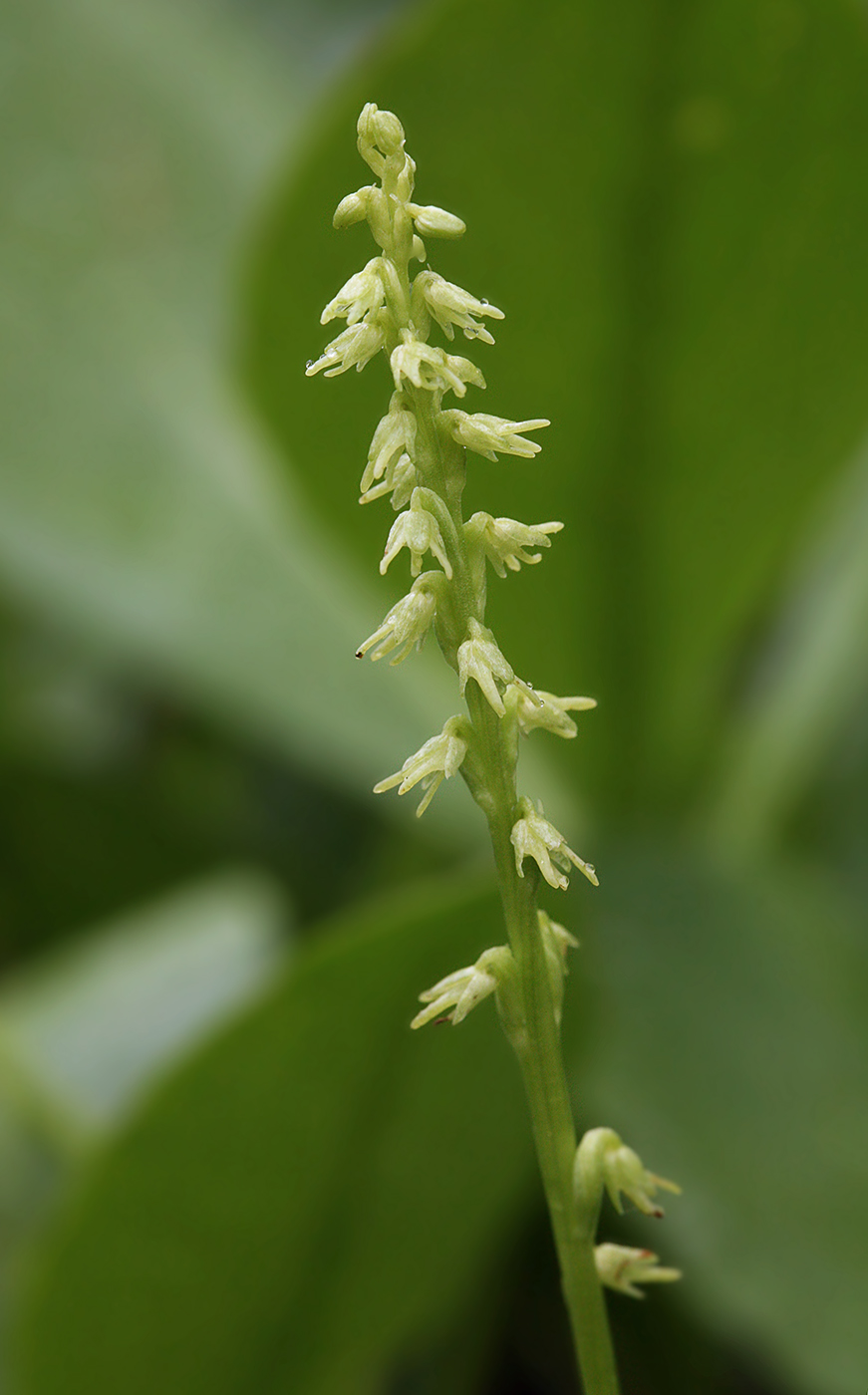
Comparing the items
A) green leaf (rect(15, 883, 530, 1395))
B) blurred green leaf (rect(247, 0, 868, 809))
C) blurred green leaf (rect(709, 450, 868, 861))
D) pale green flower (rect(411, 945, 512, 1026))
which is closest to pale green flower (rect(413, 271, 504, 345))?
pale green flower (rect(411, 945, 512, 1026))

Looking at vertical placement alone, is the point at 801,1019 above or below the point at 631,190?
below

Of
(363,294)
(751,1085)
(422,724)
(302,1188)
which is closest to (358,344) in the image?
(363,294)

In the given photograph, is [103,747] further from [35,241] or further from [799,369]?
[799,369]

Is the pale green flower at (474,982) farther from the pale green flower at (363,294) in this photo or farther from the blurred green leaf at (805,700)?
the blurred green leaf at (805,700)

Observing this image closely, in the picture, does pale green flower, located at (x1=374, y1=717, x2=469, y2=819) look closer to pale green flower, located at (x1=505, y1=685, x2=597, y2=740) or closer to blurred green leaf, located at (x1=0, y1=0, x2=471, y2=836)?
pale green flower, located at (x1=505, y1=685, x2=597, y2=740)

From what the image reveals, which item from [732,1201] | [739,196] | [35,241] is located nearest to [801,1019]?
[732,1201]

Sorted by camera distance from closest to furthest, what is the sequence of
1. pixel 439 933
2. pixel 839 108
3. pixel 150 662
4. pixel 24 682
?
1. pixel 439 933
2. pixel 839 108
3. pixel 150 662
4. pixel 24 682

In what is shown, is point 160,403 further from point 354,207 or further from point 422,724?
point 354,207
